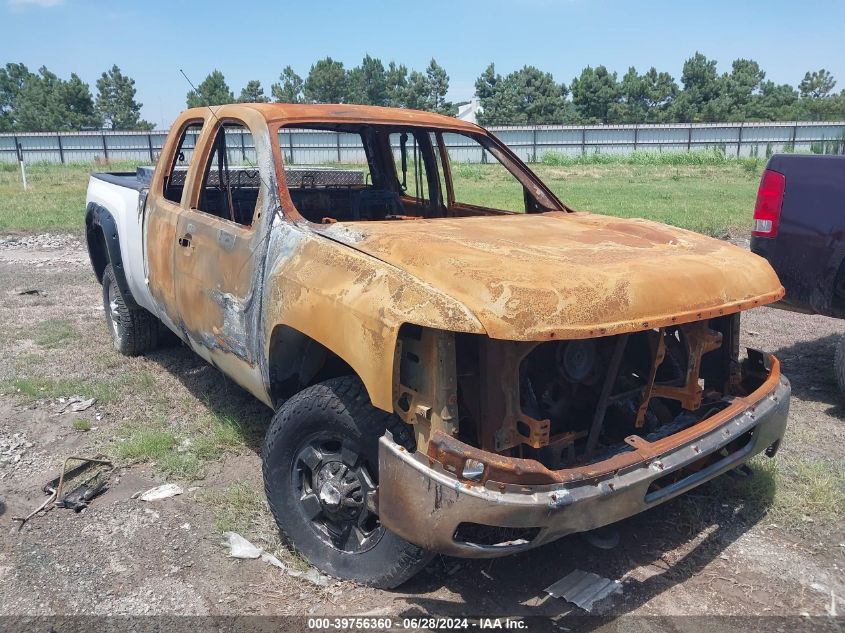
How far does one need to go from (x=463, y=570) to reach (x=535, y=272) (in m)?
1.34

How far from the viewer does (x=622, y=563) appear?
3076 millimetres

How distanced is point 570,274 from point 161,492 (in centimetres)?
244

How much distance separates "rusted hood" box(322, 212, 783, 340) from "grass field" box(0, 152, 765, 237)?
8511mm

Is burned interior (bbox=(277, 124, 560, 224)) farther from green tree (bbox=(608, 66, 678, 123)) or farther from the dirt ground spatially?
green tree (bbox=(608, 66, 678, 123))

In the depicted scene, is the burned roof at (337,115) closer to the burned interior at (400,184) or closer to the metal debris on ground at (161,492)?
the burned interior at (400,184)

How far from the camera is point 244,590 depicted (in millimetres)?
2891

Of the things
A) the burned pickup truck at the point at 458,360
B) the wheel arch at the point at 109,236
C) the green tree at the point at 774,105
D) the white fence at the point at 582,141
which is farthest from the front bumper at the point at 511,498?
the green tree at the point at 774,105

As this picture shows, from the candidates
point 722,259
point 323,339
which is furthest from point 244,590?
point 722,259

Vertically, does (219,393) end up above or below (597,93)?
below

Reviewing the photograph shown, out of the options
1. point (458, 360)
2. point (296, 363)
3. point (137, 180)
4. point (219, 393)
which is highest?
point (137, 180)

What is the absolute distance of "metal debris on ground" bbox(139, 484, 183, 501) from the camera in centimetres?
363

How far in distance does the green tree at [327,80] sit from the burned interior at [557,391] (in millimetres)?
81499

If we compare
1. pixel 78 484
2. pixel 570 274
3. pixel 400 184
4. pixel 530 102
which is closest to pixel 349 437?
pixel 570 274

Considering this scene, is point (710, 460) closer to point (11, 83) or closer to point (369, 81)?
point (369, 81)
